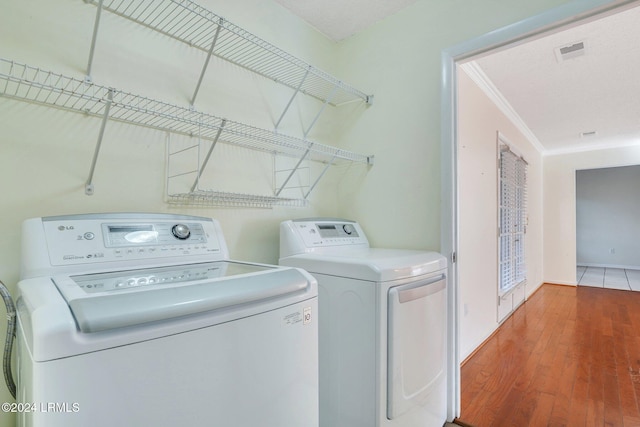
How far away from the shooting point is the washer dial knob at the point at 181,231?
1210 mm

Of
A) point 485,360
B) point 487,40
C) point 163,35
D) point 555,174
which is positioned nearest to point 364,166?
point 487,40

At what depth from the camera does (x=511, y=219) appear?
374 centimetres

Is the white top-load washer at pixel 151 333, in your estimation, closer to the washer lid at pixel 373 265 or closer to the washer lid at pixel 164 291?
the washer lid at pixel 164 291

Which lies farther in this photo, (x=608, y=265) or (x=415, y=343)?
(x=608, y=265)

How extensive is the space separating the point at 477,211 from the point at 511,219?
137 centimetres

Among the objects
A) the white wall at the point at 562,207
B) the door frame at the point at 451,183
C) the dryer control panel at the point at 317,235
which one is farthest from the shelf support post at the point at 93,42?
the white wall at the point at 562,207

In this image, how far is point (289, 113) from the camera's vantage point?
1935 mm

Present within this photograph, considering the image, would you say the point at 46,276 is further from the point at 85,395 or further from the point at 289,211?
the point at 289,211

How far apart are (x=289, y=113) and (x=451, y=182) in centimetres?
102

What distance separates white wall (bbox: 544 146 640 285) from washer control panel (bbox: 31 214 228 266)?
19.6ft

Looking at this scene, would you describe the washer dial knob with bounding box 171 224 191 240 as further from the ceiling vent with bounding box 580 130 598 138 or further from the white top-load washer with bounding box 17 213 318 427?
the ceiling vent with bounding box 580 130 598 138

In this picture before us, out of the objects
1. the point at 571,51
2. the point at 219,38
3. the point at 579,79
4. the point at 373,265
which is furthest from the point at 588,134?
the point at 219,38

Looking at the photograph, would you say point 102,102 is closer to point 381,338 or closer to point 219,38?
point 219,38

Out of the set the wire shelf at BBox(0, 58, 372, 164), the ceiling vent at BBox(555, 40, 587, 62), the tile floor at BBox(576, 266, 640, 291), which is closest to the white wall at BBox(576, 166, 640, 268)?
the tile floor at BBox(576, 266, 640, 291)
